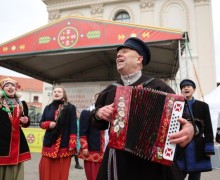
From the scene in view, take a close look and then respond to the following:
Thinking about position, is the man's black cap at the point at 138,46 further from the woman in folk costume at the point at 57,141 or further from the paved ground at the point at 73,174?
the paved ground at the point at 73,174

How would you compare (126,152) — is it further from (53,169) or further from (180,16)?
(180,16)

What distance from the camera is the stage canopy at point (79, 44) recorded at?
21.6ft

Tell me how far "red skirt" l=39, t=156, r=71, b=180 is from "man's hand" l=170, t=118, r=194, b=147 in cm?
290

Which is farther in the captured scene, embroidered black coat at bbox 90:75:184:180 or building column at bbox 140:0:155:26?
building column at bbox 140:0:155:26

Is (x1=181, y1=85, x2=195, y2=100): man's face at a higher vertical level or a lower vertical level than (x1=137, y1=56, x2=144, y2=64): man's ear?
lower

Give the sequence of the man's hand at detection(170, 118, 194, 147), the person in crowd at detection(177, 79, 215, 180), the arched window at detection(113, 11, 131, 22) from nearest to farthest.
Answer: the man's hand at detection(170, 118, 194, 147) < the person in crowd at detection(177, 79, 215, 180) < the arched window at detection(113, 11, 131, 22)

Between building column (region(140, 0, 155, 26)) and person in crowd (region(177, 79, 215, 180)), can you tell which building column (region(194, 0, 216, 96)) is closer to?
building column (region(140, 0, 155, 26))

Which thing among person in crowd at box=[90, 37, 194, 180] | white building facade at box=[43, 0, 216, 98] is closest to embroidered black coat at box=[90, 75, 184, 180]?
person in crowd at box=[90, 37, 194, 180]

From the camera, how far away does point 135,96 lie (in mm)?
1723

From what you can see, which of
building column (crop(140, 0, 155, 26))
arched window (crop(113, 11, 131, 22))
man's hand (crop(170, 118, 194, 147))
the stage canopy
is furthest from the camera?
arched window (crop(113, 11, 131, 22))

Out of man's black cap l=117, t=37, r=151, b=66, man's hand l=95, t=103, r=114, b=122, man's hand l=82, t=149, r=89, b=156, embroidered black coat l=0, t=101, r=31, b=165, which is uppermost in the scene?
man's black cap l=117, t=37, r=151, b=66

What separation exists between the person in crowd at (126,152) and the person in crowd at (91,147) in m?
1.92

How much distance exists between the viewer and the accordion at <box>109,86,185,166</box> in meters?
1.59

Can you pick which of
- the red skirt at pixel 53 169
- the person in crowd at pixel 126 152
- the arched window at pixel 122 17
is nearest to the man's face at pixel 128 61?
the person in crowd at pixel 126 152
